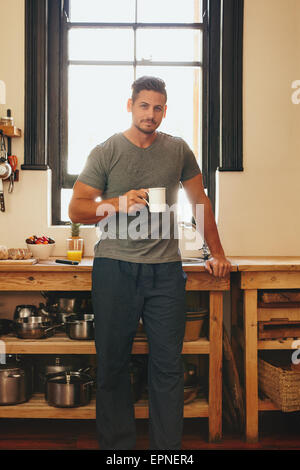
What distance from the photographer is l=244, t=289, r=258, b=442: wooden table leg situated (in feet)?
7.93

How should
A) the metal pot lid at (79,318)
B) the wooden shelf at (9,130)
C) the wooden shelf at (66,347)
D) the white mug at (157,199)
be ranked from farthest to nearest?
the wooden shelf at (9,130)
the metal pot lid at (79,318)
the wooden shelf at (66,347)
the white mug at (157,199)

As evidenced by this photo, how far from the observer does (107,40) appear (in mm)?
3182

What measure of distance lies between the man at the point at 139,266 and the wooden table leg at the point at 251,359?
1.75 feet

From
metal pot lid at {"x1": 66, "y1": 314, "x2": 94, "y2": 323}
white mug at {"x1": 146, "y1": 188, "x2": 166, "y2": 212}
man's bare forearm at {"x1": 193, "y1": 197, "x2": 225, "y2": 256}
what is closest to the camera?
white mug at {"x1": 146, "y1": 188, "x2": 166, "y2": 212}

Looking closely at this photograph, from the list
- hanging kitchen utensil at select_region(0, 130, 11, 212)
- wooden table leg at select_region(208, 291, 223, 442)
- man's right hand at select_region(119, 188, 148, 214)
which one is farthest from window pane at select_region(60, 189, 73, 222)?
man's right hand at select_region(119, 188, 148, 214)

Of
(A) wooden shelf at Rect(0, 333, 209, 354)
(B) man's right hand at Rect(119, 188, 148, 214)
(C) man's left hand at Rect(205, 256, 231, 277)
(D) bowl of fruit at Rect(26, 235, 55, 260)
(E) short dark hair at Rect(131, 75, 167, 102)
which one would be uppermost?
(E) short dark hair at Rect(131, 75, 167, 102)

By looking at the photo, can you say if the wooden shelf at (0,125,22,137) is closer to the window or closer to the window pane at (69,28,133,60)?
the window

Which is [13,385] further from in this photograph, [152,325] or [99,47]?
[99,47]

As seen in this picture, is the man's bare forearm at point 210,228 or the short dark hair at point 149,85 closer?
the short dark hair at point 149,85

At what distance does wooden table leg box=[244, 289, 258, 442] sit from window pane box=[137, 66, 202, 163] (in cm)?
116

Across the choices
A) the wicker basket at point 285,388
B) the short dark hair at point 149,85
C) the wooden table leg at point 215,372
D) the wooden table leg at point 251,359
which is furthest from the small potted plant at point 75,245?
the wicker basket at point 285,388

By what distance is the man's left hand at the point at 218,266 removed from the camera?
2275 millimetres

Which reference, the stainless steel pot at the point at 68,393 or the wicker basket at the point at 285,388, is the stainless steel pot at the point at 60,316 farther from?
the wicker basket at the point at 285,388

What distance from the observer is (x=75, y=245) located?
2.85 metres
